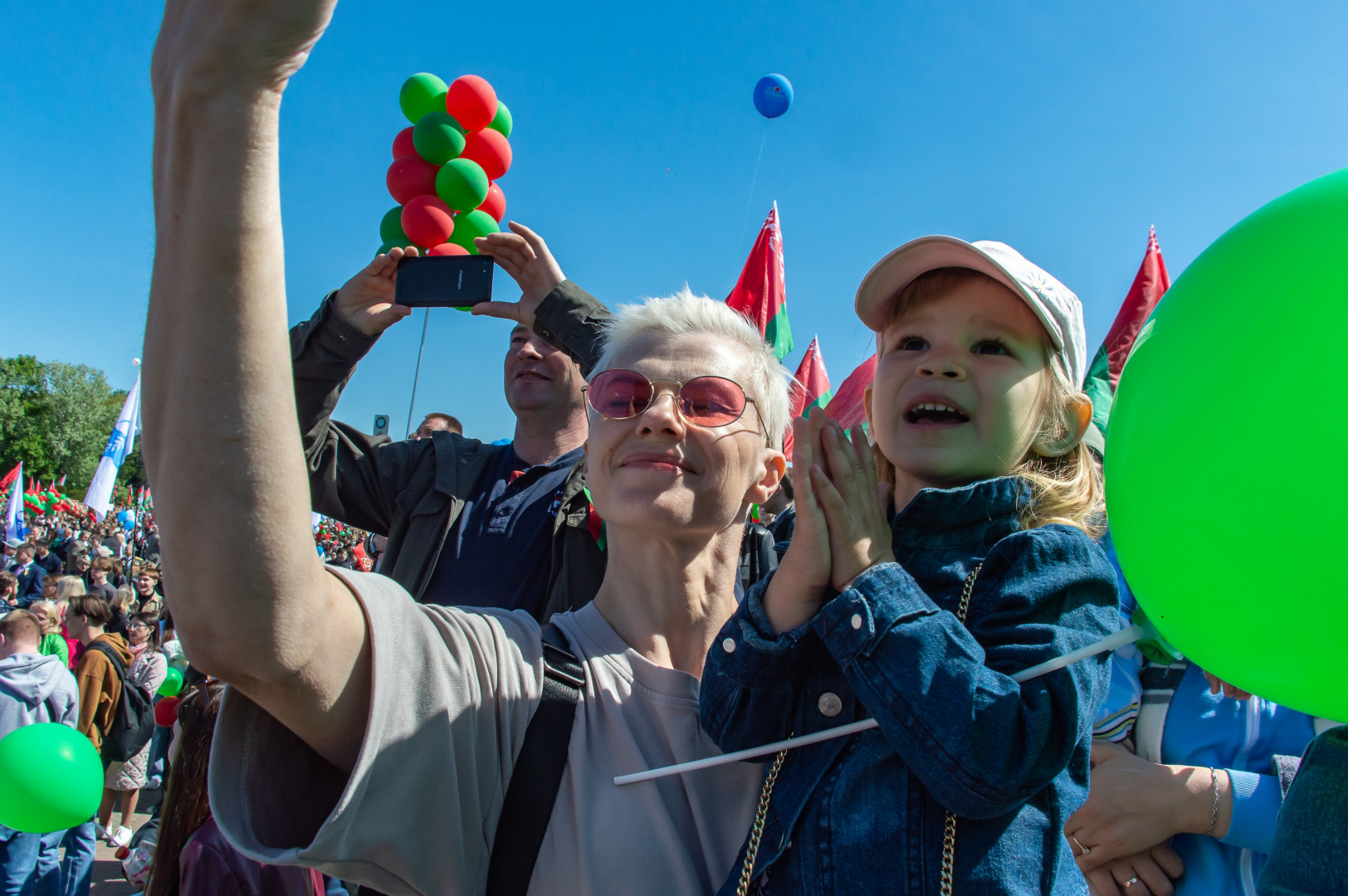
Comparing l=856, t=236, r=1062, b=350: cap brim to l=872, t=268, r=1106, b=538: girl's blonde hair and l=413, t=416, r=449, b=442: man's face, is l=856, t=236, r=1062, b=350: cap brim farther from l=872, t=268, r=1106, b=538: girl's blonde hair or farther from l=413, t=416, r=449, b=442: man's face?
l=413, t=416, r=449, b=442: man's face

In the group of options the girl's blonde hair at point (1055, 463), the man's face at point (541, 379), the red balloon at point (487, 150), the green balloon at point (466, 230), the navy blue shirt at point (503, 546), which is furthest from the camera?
the man's face at point (541, 379)

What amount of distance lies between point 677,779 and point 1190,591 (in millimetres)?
968

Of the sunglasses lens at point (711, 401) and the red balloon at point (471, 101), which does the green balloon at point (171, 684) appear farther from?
the sunglasses lens at point (711, 401)

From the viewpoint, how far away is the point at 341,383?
9.77ft

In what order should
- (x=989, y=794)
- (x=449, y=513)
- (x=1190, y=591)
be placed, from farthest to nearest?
(x=449, y=513) < (x=989, y=794) < (x=1190, y=591)

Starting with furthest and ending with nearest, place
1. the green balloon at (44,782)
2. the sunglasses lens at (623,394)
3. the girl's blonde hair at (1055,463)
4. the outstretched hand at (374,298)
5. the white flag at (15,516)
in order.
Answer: the white flag at (15,516) → the green balloon at (44,782) → the outstretched hand at (374,298) → the sunglasses lens at (623,394) → the girl's blonde hair at (1055,463)

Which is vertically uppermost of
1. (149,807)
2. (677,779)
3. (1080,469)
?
(1080,469)

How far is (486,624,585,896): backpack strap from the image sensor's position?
4.66 feet

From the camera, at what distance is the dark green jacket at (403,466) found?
9.25 feet

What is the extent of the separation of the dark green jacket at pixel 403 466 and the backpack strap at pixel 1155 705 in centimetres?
158

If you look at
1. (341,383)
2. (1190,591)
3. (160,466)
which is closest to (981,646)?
(1190,591)

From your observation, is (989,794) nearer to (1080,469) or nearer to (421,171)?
(1080,469)

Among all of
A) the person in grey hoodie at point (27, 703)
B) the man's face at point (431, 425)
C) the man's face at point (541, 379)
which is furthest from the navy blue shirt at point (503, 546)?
the person in grey hoodie at point (27, 703)

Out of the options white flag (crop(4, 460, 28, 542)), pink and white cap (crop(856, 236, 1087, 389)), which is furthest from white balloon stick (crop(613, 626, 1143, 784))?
white flag (crop(4, 460, 28, 542))
